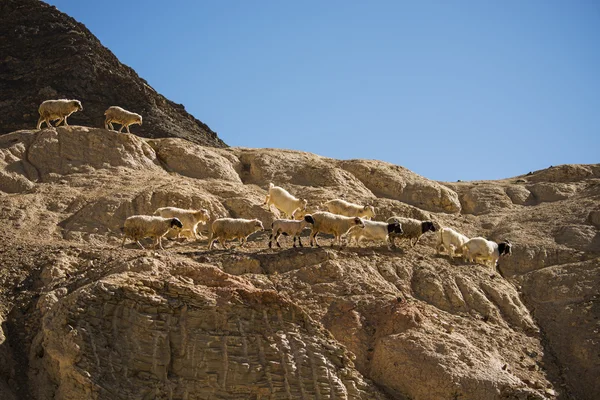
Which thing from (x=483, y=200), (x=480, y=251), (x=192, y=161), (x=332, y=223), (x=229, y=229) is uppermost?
(x=483, y=200)

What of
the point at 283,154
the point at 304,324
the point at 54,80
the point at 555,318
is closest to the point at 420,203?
the point at 283,154

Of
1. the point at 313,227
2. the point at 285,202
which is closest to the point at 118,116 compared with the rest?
the point at 285,202

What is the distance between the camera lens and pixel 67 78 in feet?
153

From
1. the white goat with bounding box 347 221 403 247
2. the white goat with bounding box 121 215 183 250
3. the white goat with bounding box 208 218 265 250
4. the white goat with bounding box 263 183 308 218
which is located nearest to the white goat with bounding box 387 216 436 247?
the white goat with bounding box 347 221 403 247

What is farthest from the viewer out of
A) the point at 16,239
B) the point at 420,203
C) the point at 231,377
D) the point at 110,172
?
the point at 420,203

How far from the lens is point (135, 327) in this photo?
64.8 feet

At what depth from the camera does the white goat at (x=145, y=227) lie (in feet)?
81.3

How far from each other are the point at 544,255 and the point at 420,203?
6.60 metres

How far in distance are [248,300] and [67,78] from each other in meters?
29.5

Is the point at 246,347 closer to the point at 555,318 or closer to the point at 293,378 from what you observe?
the point at 293,378

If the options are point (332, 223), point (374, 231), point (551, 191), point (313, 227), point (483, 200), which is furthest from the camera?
point (551, 191)

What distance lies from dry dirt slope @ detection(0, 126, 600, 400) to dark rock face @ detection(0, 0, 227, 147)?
1333 centimetres

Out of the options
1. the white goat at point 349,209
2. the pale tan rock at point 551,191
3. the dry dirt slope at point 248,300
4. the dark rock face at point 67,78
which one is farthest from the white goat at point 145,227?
the dark rock face at point 67,78

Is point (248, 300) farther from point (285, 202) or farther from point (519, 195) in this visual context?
point (519, 195)
